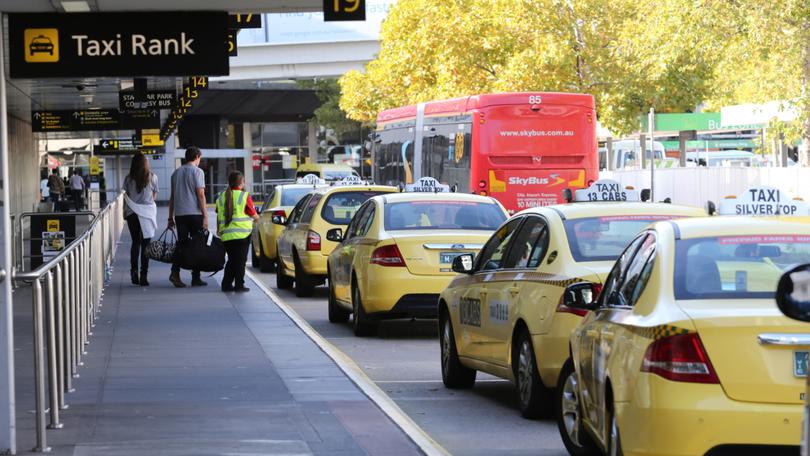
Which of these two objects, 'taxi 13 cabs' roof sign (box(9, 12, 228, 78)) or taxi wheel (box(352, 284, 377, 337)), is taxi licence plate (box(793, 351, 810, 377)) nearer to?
'taxi 13 cabs' roof sign (box(9, 12, 228, 78))

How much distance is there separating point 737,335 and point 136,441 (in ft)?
13.5

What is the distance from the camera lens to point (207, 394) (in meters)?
10.9

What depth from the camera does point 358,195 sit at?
20.8 metres

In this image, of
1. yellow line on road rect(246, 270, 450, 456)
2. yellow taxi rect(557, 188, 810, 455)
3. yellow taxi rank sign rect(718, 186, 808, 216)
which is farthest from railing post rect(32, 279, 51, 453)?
yellow taxi rank sign rect(718, 186, 808, 216)

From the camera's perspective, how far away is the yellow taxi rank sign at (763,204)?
472 inches

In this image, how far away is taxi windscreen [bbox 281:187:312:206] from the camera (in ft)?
87.6

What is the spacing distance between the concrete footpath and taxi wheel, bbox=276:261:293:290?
16.3 feet

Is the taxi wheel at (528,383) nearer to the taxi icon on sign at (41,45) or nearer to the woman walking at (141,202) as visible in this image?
the taxi icon on sign at (41,45)

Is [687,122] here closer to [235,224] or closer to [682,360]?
[235,224]

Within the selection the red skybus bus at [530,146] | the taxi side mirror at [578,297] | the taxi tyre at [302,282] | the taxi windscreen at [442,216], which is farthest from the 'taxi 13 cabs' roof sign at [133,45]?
the red skybus bus at [530,146]

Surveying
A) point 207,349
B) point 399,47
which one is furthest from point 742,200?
point 399,47

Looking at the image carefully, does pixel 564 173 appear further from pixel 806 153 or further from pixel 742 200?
pixel 742 200

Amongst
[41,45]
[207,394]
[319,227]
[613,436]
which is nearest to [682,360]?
[613,436]

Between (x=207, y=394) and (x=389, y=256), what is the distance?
4293 millimetres
